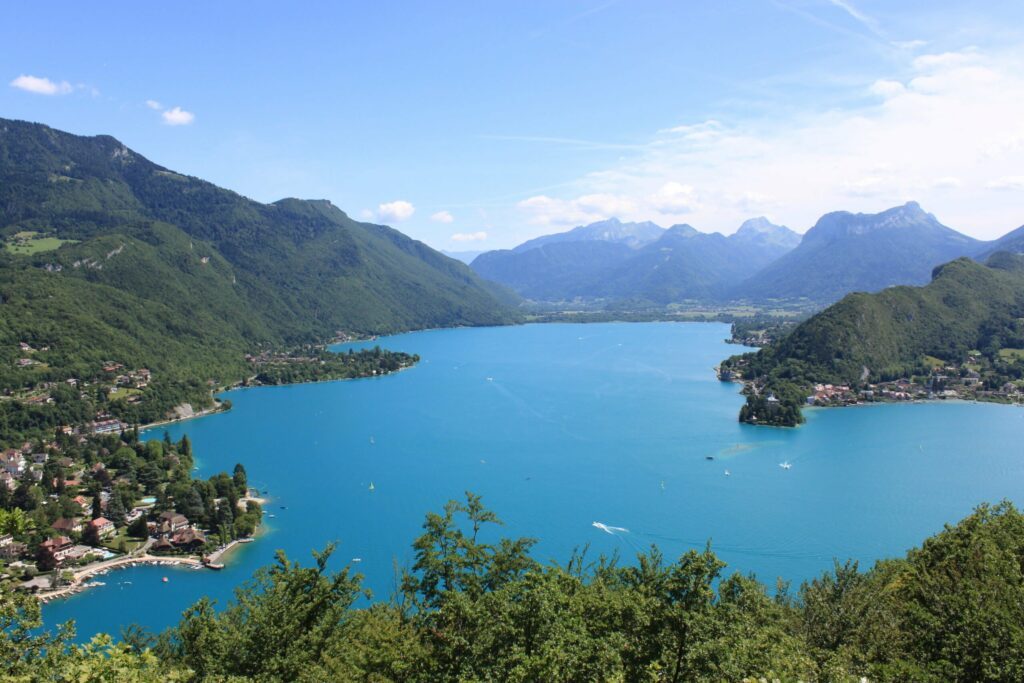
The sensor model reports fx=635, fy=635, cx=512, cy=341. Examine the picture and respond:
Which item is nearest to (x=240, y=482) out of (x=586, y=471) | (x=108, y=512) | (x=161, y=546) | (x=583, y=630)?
(x=108, y=512)

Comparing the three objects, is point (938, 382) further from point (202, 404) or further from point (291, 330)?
point (291, 330)

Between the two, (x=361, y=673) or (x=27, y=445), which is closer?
(x=361, y=673)

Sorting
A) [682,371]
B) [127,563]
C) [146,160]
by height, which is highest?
[146,160]

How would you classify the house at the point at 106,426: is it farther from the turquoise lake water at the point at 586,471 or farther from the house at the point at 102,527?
the house at the point at 102,527

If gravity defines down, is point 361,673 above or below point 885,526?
above

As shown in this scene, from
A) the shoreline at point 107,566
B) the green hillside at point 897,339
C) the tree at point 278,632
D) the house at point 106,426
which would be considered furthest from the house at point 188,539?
the green hillside at point 897,339

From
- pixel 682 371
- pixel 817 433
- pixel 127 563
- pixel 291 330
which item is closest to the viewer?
pixel 127 563

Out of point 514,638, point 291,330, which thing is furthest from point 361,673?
point 291,330

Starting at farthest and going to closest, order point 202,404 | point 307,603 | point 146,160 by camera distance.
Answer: point 146,160 < point 202,404 < point 307,603
